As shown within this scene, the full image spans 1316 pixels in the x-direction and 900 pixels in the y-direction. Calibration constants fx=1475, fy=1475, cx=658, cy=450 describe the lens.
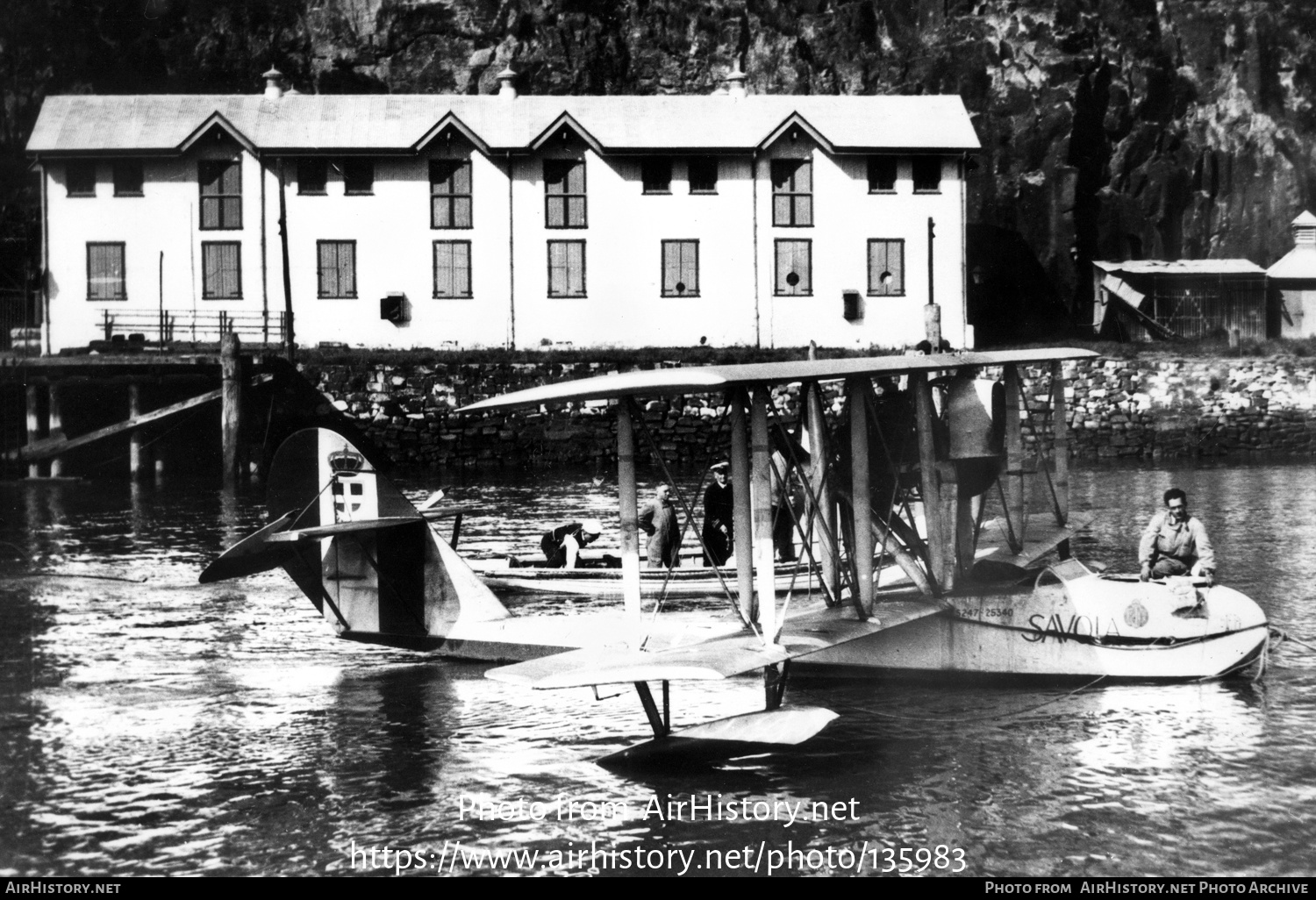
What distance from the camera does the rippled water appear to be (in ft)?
37.9

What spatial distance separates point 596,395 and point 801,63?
2608 inches

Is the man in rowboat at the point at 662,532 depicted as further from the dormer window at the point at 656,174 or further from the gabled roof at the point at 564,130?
the dormer window at the point at 656,174

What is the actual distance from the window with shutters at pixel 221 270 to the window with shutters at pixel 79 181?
4599mm

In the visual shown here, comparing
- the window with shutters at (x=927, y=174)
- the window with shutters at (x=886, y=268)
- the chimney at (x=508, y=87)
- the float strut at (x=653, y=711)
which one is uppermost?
the chimney at (x=508, y=87)

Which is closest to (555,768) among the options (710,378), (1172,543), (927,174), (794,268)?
(710,378)

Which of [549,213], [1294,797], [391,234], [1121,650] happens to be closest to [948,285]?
[549,213]

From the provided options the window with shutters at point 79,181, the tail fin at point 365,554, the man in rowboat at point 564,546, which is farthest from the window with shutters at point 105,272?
the tail fin at point 365,554

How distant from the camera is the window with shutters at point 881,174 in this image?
5250 centimetres

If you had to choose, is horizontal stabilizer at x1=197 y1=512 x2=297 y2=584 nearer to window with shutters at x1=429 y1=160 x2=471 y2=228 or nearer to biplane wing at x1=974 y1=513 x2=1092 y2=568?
biplane wing at x1=974 y1=513 x2=1092 y2=568

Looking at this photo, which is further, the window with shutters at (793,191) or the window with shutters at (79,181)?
the window with shutters at (793,191)

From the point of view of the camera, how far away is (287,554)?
1714cm

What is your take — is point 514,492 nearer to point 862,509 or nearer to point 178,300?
point 178,300

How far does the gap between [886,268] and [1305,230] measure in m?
23.2

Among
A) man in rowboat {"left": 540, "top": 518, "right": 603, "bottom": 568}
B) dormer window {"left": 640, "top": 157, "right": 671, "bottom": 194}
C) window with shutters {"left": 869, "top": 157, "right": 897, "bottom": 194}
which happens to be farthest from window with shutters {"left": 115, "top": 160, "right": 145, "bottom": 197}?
man in rowboat {"left": 540, "top": 518, "right": 603, "bottom": 568}
